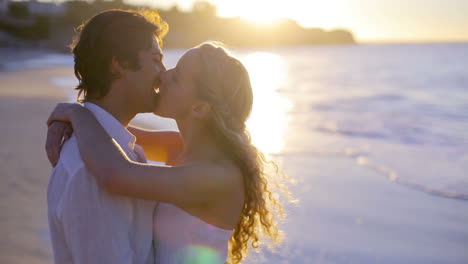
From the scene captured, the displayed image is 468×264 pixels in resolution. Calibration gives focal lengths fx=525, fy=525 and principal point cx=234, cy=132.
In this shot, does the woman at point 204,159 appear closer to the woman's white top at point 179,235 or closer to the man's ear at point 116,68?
the woman's white top at point 179,235

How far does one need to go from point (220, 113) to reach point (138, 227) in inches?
29.0

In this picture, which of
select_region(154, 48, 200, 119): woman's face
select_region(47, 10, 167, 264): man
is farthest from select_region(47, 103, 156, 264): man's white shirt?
select_region(154, 48, 200, 119): woman's face

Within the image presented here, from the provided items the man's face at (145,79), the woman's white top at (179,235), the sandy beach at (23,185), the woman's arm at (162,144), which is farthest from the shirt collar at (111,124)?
the sandy beach at (23,185)

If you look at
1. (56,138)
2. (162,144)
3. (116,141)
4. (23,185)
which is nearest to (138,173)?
(116,141)

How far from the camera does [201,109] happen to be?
A: 2.88 meters

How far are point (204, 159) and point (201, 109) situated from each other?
0.27 m

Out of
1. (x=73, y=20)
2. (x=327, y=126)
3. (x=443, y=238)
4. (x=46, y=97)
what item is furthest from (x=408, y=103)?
(x=73, y=20)

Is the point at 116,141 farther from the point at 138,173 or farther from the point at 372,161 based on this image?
the point at 372,161

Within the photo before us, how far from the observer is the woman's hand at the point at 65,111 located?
2.73m

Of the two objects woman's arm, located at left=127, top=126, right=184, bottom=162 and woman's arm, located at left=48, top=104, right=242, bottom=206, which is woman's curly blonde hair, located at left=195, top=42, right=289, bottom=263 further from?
woman's arm, located at left=127, top=126, right=184, bottom=162

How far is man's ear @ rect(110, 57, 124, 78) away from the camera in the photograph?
8.75ft

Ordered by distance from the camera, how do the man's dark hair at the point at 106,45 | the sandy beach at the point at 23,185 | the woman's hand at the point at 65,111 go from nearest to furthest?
the man's dark hair at the point at 106,45
the woman's hand at the point at 65,111
the sandy beach at the point at 23,185

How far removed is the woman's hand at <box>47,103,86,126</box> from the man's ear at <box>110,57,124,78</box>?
0.82ft

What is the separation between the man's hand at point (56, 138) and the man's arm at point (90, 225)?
34 cm
